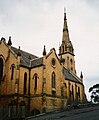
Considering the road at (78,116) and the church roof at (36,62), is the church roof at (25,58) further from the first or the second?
the road at (78,116)

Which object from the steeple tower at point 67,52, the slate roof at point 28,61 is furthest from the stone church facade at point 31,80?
the steeple tower at point 67,52

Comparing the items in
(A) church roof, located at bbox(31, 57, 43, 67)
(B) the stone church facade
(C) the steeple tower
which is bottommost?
(B) the stone church facade

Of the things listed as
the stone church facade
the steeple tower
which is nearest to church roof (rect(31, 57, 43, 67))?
the stone church facade

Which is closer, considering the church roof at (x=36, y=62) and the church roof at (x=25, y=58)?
the church roof at (x=25, y=58)

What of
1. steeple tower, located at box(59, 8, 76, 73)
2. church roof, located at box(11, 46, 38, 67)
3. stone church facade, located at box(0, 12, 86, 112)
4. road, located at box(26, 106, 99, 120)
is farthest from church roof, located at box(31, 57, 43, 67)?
steeple tower, located at box(59, 8, 76, 73)

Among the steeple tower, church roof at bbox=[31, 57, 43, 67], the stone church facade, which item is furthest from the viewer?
the steeple tower

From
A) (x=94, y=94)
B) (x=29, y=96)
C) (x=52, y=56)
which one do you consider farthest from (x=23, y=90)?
(x=94, y=94)

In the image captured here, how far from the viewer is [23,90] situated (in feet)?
153

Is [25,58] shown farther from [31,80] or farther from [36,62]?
Result: [31,80]

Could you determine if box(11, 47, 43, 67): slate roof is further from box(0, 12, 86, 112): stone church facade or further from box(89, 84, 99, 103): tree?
box(89, 84, 99, 103): tree

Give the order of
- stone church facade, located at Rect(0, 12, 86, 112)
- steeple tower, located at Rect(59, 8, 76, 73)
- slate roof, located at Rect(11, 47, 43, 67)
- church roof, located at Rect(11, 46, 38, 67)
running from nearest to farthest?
stone church facade, located at Rect(0, 12, 86, 112), church roof, located at Rect(11, 46, 38, 67), slate roof, located at Rect(11, 47, 43, 67), steeple tower, located at Rect(59, 8, 76, 73)

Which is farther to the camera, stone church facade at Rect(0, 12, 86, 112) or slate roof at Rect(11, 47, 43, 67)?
slate roof at Rect(11, 47, 43, 67)

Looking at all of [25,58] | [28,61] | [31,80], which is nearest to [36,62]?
[28,61]

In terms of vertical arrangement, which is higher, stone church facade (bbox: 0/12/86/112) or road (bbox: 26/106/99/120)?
stone church facade (bbox: 0/12/86/112)
